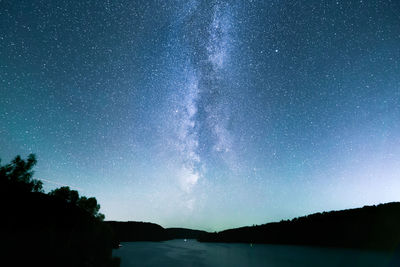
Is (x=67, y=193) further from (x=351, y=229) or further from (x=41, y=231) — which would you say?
(x=351, y=229)

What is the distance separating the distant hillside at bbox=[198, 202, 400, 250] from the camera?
63975mm

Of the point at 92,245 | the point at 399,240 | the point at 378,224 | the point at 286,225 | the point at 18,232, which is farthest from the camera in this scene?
the point at 286,225

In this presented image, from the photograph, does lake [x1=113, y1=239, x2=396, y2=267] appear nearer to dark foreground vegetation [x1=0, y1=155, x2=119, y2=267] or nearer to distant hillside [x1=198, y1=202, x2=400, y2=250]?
distant hillside [x1=198, y1=202, x2=400, y2=250]

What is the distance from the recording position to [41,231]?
12.3 metres

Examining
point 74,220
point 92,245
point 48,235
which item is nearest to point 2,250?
point 48,235

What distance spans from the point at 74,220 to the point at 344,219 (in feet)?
331

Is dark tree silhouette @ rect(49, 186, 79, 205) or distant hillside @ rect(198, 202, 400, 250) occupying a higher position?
dark tree silhouette @ rect(49, 186, 79, 205)

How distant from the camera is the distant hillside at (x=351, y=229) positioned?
2519 inches

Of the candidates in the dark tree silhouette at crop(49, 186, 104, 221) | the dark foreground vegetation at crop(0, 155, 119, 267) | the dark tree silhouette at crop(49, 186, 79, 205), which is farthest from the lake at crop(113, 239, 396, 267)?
the dark foreground vegetation at crop(0, 155, 119, 267)

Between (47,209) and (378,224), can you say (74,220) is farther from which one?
(378,224)

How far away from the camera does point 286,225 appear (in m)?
131

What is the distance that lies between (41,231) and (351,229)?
101m

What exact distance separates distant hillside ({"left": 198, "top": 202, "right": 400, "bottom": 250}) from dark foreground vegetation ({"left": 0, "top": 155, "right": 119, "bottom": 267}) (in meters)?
83.5

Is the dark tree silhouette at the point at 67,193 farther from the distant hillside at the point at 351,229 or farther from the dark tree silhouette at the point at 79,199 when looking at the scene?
the distant hillside at the point at 351,229
